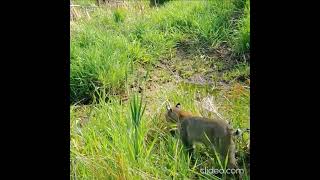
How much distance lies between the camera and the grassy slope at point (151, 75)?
2236 mm

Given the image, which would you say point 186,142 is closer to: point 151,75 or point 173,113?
point 173,113

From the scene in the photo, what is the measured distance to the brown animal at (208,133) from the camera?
2225mm

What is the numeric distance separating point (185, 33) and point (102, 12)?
53 cm

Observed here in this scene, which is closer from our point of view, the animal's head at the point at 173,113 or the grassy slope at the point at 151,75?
the grassy slope at the point at 151,75

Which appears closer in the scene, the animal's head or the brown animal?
the brown animal

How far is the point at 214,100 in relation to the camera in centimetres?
253

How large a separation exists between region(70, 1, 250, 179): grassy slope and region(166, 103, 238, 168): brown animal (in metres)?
0.06

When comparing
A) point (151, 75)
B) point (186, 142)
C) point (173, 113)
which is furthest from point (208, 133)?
point (151, 75)

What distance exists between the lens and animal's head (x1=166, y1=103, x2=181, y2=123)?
7.99 feet

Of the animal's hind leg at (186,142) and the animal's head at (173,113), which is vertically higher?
the animal's head at (173,113)

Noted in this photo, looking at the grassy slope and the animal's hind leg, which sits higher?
the grassy slope

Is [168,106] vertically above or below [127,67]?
below
